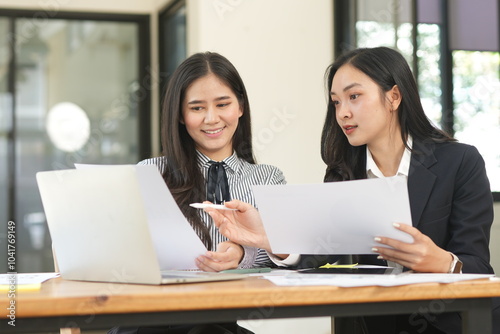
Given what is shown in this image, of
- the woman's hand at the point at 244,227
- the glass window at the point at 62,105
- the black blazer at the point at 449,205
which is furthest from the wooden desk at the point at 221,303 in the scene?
the glass window at the point at 62,105

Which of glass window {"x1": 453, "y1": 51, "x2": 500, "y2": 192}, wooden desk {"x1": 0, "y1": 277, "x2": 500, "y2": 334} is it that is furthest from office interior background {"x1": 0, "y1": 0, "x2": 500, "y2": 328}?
wooden desk {"x1": 0, "y1": 277, "x2": 500, "y2": 334}

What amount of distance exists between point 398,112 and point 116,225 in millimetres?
1100

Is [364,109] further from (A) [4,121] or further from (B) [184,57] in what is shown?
(A) [4,121]

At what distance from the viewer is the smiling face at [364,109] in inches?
83.5

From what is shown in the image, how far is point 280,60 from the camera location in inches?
180

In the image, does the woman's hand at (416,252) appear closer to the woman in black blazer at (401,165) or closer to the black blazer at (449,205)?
the woman in black blazer at (401,165)

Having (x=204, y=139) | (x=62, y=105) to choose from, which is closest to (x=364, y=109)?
(x=204, y=139)

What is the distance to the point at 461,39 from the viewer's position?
353 cm

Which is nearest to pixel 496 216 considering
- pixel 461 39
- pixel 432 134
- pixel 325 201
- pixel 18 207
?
pixel 461 39

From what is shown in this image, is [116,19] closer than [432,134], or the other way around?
[432,134]

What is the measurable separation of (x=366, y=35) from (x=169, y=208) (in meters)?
3.03

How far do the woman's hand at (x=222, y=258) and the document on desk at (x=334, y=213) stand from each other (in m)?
0.16

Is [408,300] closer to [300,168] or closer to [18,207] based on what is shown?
[300,168]

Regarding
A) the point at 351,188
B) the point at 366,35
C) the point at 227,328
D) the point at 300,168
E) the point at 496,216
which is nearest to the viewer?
the point at 351,188
